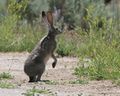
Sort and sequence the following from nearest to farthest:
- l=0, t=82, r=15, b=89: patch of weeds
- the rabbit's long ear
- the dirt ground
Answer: the dirt ground < l=0, t=82, r=15, b=89: patch of weeds < the rabbit's long ear

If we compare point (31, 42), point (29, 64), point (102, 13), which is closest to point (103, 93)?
point (29, 64)

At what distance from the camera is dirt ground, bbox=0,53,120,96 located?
1121cm

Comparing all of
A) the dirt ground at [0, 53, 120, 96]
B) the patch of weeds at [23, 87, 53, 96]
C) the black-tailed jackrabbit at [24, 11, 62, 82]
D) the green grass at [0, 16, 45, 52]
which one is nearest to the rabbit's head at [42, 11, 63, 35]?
the black-tailed jackrabbit at [24, 11, 62, 82]

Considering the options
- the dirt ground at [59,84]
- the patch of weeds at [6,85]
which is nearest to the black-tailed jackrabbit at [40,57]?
the dirt ground at [59,84]

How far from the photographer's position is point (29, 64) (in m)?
13.2

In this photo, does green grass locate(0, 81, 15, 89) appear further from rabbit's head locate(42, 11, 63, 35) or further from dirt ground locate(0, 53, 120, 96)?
rabbit's head locate(42, 11, 63, 35)

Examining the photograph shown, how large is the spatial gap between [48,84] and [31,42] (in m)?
7.37

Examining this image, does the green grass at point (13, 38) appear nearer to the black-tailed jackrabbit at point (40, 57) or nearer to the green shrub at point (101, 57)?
the green shrub at point (101, 57)

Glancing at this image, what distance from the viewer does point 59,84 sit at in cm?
1251

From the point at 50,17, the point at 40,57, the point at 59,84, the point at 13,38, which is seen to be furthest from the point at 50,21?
the point at 13,38

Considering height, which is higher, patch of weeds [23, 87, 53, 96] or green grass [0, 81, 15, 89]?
patch of weeds [23, 87, 53, 96]

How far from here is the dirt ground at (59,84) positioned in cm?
1121

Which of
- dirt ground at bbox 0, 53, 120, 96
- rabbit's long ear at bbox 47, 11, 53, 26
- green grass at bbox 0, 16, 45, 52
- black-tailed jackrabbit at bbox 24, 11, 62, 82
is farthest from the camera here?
green grass at bbox 0, 16, 45, 52

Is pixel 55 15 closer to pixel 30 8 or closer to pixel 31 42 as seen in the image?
pixel 31 42
